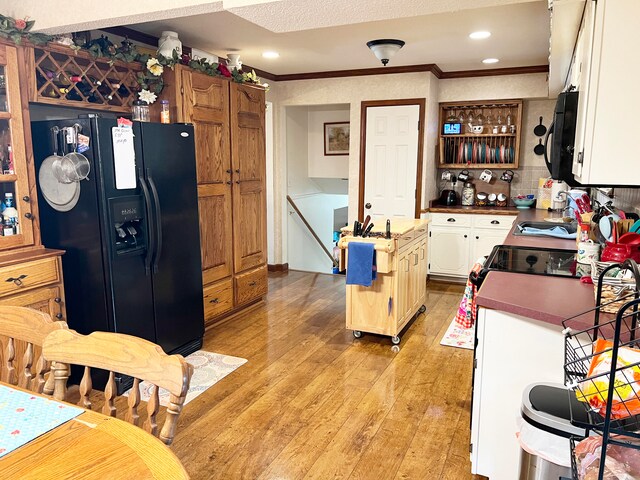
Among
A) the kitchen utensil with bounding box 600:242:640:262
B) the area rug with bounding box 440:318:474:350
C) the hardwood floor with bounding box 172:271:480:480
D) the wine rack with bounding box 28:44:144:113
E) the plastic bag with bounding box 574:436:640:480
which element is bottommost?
the hardwood floor with bounding box 172:271:480:480

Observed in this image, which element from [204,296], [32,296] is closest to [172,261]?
[204,296]

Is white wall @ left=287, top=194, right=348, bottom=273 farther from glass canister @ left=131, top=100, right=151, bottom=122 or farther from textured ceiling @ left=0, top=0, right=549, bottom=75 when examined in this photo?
glass canister @ left=131, top=100, right=151, bottom=122

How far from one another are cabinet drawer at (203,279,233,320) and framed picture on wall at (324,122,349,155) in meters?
2.91

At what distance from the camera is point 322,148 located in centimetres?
662

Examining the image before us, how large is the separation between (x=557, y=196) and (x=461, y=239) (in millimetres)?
1089

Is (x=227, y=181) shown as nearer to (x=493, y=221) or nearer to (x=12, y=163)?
(x=12, y=163)

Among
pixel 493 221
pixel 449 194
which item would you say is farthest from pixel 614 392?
pixel 449 194

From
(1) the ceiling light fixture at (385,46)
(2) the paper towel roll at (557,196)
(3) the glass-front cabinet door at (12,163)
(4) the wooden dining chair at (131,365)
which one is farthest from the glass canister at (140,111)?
(2) the paper towel roll at (557,196)

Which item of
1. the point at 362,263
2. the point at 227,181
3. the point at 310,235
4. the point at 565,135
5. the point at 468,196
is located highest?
the point at 565,135

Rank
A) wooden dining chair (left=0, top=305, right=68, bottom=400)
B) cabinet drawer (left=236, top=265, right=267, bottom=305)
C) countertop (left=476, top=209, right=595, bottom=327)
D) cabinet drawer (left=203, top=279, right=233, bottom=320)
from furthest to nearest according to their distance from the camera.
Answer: cabinet drawer (left=236, top=265, right=267, bottom=305)
cabinet drawer (left=203, top=279, right=233, bottom=320)
countertop (left=476, top=209, right=595, bottom=327)
wooden dining chair (left=0, top=305, right=68, bottom=400)

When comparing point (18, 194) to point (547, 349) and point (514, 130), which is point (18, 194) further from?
point (514, 130)

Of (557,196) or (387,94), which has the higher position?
(387,94)

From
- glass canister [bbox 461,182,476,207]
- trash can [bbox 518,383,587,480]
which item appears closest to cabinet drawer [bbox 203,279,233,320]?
trash can [bbox 518,383,587,480]

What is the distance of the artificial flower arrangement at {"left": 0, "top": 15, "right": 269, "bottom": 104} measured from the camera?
2.65 meters
